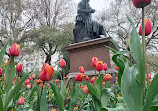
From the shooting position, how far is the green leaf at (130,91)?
0.52 m

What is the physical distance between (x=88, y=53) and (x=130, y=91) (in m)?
3.70

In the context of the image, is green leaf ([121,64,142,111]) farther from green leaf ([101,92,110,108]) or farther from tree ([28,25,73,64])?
tree ([28,25,73,64])

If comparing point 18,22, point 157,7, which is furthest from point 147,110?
point 18,22

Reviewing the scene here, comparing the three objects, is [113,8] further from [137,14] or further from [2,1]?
[2,1]

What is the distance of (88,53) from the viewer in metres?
4.22

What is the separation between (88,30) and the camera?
498cm

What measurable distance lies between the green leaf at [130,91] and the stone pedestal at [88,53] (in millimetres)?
3406

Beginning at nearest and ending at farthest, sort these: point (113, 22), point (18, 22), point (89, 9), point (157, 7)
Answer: point (89, 9) → point (157, 7) → point (113, 22) → point (18, 22)

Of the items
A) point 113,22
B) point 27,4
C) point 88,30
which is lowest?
point 88,30

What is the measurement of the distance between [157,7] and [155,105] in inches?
451

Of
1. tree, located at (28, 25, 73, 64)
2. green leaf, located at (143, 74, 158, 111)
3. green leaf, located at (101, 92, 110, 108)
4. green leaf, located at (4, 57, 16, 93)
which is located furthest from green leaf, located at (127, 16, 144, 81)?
tree, located at (28, 25, 73, 64)

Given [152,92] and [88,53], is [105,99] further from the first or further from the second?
[88,53]

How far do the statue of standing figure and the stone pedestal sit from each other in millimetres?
655

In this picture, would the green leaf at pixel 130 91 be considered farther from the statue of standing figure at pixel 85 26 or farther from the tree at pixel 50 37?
the tree at pixel 50 37
